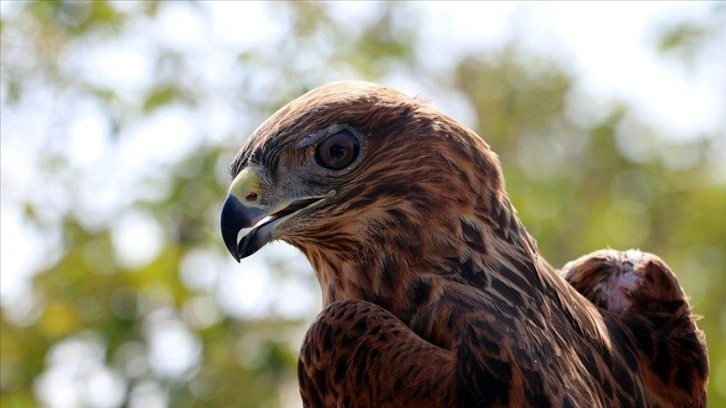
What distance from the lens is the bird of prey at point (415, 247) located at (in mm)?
3564

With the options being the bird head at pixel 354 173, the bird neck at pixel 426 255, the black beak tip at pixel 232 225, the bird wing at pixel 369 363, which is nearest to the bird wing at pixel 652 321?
the bird neck at pixel 426 255

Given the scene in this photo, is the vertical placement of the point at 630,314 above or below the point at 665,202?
above

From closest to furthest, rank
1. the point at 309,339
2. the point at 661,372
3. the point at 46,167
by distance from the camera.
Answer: the point at 309,339, the point at 661,372, the point at 46,167

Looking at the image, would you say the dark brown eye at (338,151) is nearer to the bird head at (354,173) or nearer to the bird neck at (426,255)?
the bird head at (354,173)

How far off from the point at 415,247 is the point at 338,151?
429mm

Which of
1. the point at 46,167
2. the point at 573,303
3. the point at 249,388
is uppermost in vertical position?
the point at 573,303

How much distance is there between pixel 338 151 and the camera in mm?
3900

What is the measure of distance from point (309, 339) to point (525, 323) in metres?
0.70

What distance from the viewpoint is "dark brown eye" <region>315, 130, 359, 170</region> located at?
12.7ft

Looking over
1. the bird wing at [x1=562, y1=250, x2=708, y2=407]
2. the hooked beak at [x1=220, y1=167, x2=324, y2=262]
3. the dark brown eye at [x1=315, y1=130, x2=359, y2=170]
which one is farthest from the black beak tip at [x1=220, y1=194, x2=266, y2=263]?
the bird wing at [x1=562, y1=250, x2=708, y2=407]

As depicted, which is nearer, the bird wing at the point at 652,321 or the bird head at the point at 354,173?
the bird head at the point at 354,173

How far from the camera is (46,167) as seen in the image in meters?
9.91

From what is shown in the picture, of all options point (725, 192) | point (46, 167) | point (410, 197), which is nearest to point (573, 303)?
point (410, 197)

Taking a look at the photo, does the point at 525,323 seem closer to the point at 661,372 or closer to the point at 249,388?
the point at 661,372
